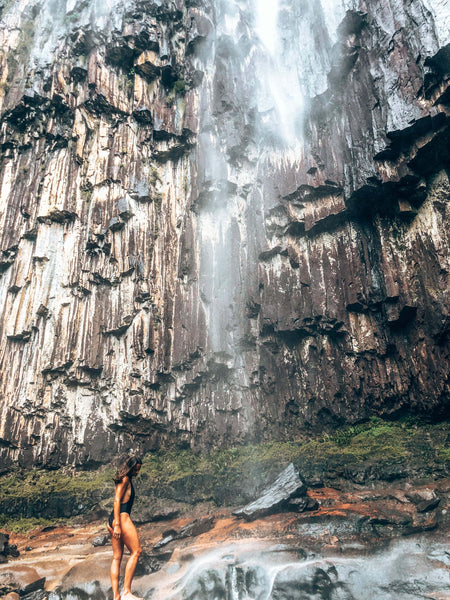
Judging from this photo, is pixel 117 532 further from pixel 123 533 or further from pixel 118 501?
pixel 118 501

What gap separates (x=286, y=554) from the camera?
21.1ft

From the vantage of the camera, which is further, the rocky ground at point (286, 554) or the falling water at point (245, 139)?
the falling water at point (245, 139)

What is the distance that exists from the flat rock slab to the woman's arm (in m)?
4.61

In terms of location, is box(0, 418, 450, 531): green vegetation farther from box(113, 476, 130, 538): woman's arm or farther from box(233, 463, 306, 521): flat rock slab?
box(113, 476, 130, 538): woman's arm

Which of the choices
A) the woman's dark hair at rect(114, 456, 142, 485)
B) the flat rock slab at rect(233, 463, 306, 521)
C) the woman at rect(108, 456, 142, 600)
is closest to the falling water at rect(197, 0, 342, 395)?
the flat rock slab at rect(233, 463, 306, 521)

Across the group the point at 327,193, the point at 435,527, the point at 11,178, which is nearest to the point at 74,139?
the point at 11,178

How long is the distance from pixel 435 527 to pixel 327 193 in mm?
A: 9981

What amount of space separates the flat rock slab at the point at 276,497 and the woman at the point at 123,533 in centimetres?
435

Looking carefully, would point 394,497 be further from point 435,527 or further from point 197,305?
point 197,305

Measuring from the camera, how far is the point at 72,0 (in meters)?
19.1

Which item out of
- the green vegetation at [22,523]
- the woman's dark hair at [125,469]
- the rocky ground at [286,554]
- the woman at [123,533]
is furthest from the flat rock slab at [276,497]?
the green vegetation at [22,523]

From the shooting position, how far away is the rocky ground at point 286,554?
212 inches

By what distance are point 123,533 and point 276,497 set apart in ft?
16.1

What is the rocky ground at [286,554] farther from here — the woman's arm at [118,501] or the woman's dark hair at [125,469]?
the woman's dark hair at [125,469]
